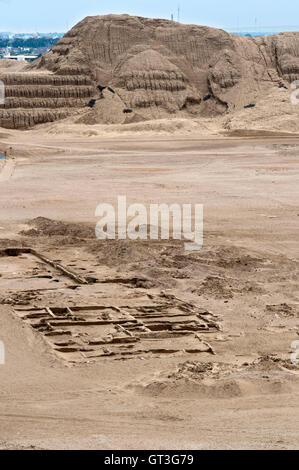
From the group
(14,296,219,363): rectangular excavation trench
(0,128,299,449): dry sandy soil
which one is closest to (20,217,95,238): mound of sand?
(0,128,299,449): dry sandy soil

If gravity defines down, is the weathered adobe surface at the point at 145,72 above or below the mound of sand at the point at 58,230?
above

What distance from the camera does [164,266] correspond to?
1452cm

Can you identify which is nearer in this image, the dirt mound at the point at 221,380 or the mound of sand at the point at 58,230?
the dirt mound at the point at 221,380

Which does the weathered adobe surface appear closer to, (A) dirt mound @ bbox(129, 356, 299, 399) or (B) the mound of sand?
(B) the mound of sand

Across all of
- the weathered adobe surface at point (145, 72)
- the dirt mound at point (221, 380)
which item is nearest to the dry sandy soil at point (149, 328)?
the dirt mound at point (221, 380)

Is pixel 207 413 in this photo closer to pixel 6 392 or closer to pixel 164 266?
pixel 6 392

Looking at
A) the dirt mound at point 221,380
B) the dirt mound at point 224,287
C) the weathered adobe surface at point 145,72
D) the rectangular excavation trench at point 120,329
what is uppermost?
the weathered adobe surface at point 145,72

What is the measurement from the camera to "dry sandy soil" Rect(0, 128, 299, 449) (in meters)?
6.88

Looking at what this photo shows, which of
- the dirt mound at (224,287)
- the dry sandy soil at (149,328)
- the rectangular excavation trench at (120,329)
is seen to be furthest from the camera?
the dirt mound at (224,287)

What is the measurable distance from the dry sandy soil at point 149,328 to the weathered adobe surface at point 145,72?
29.4m

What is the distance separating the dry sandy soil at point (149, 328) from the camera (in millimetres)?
6883

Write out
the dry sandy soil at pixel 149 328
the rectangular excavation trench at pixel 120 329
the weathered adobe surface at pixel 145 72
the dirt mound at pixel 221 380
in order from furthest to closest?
the weathered adobe surface at pixel 145 72
the rectangular excavation trench at pixel 120 329
the dirt mound at pixel 221 380
the dry sandy soil at pixel 149 328

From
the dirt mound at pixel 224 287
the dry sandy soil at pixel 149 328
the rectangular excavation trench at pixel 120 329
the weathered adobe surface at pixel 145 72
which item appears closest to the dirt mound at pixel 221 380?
the dry sandy soil at pixel 149 328

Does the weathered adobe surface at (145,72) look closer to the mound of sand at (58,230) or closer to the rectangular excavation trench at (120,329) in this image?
the mound of sand at (58,230)
